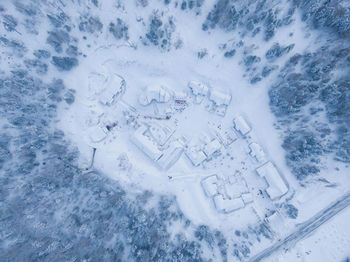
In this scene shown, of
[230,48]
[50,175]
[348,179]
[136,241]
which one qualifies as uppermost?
[230,48]

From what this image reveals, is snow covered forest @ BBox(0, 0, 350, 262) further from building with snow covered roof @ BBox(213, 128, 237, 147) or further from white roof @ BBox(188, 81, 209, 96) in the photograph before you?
building with snow covered roof @ BBox(213, 128, 237, 147)

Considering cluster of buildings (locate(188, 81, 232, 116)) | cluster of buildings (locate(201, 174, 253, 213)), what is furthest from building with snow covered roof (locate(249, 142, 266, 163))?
cluster of buildings (locate(188, 81, 232, 116))

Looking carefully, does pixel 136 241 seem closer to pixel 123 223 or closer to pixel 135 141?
pixel 123 223

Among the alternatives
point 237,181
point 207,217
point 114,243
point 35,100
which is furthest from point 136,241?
point 35,100

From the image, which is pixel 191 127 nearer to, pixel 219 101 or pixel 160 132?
pixel 160 132

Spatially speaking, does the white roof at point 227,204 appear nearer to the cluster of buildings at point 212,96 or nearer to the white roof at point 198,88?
the cluster of buildings at point 212,96

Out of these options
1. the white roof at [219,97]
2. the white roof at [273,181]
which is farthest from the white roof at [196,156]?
the white roof at [273,181]

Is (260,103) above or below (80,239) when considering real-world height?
above
